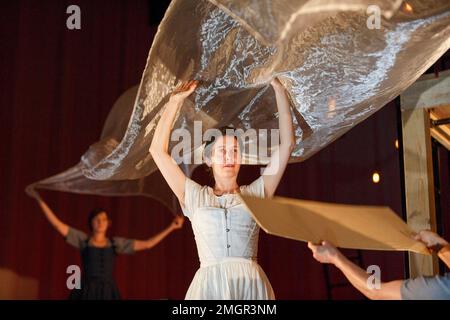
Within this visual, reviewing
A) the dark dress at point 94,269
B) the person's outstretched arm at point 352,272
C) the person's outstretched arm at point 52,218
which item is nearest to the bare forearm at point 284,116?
the person's outstretched arm at point 352,272

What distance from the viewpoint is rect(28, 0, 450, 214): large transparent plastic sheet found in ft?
5.07

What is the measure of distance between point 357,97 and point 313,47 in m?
0.30

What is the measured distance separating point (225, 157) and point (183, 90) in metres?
0.24

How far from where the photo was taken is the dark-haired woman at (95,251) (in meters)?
4.10

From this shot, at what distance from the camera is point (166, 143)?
180cm

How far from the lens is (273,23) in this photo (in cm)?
154

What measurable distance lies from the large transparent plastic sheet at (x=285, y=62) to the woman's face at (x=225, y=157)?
0.17 meters

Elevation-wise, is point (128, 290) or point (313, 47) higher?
Answer: point (313, 47)

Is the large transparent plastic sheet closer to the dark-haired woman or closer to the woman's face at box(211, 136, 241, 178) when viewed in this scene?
the woman's face at box(211, 136, 241, 178)

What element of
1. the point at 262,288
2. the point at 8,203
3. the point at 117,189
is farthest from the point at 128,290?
the point at 262,288

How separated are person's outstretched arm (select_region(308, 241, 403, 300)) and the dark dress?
292 centimetres

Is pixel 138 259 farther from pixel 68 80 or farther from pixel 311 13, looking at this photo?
pixel 311 13
